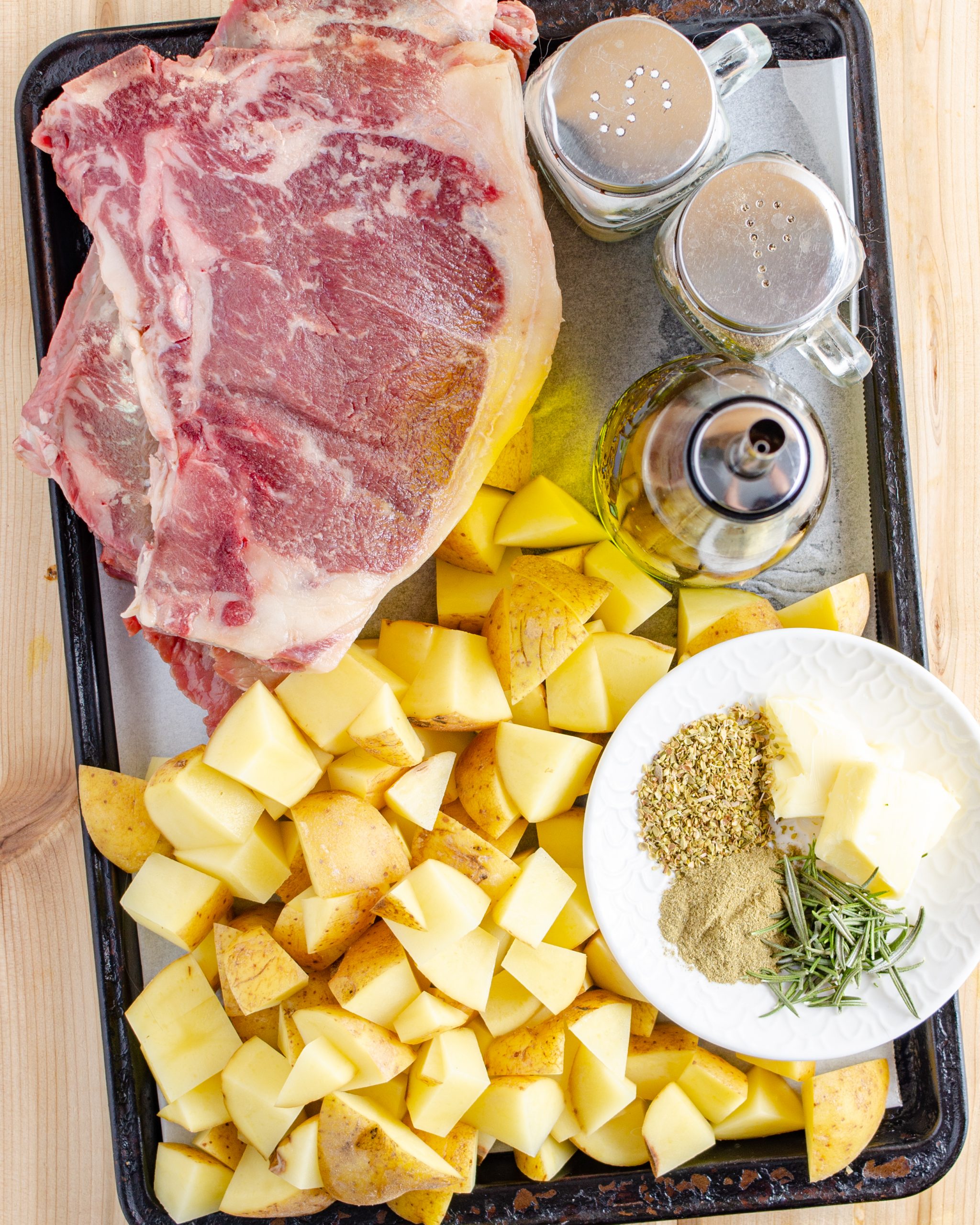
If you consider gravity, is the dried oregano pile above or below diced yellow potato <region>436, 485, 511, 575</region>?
below

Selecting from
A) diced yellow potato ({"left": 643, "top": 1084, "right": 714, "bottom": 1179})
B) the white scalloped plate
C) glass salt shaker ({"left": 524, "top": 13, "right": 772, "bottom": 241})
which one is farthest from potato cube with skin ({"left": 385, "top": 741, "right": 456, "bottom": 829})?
glass salt shaker ({"left": 524, "top": 13, "right": 772, "bottom": 241})

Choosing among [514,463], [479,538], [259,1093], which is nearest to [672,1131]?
[259,1093]

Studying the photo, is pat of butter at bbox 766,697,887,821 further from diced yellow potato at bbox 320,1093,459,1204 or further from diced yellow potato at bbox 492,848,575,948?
diced yellow potato at bbox 320,1093,459,1204

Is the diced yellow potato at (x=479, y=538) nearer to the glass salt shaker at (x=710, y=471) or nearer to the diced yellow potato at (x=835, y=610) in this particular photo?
the glass salt shaker at (x=710, y=471)

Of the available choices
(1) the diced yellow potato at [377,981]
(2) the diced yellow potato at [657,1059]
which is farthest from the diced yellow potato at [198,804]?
(2) the diced yellow potato at [657,1059]

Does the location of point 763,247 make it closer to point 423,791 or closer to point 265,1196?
point 423,791
